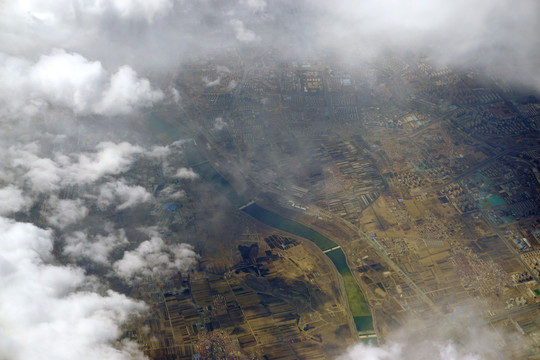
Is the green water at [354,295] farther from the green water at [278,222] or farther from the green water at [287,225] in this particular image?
the green water at [287,225]

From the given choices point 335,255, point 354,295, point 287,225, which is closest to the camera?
point 354,295

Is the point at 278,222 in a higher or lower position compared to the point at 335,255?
higher

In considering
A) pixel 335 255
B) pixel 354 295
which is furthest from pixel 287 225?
pixel 354 295

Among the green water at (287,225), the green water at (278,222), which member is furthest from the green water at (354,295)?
the green water at (287,225)

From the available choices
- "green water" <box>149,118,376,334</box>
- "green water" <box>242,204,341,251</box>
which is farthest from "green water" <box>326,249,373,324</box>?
"green water" <box>242,204,341,251</box>

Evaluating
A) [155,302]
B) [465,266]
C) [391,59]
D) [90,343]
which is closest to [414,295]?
[465,266]

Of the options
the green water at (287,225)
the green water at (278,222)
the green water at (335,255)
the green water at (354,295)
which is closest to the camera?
the green water at (354,295)

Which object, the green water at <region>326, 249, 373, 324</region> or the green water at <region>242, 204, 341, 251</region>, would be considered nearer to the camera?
the green water at <region>326, 249, 373, 324</region>

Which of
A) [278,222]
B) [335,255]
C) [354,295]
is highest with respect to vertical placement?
[278,222]

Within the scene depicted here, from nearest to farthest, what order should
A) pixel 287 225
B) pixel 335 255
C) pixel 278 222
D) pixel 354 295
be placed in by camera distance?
1. pixel 354 295
2. pixel 335 255
3. pixel 287 225
4. pixel 278 222

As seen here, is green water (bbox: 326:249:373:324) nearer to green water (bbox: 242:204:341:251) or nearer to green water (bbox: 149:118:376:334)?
green water (bbox: 149:118:376:334)

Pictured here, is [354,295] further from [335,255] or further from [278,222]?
[278,222]
